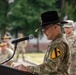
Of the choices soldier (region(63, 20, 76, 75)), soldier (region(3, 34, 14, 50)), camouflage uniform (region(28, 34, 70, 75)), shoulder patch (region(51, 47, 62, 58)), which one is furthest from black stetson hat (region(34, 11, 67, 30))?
soldier (region(3, 34, 14, 50))

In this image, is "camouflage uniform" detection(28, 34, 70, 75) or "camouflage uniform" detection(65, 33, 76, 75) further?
"camouflage uniform" detection(65, 33, 76, 75)

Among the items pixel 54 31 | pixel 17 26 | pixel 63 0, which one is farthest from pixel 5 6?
pixel 54 31

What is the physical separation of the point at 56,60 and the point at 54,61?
3 cm

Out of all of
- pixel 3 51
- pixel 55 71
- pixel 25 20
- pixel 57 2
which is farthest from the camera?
pixel 57 2

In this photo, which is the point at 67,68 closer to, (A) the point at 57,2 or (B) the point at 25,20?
(B) the point at 25,20

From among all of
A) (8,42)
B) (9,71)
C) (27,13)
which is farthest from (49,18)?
(27,13)

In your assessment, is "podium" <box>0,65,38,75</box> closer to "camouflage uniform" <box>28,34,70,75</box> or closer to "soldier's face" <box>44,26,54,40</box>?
"camouflage uniform" <box>28,34,70,75</box>

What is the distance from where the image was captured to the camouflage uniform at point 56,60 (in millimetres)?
4367

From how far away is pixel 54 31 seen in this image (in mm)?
4527

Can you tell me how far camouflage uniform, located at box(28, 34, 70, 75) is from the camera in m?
4.37

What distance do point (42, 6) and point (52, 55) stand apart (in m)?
37.8

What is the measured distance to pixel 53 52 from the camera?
173 inches

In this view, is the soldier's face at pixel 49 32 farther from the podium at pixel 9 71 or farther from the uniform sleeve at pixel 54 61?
the podium at pixel 9 71

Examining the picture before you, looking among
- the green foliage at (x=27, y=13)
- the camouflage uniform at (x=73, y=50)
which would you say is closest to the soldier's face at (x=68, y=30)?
the camouflage uniform at (x=73, y=50)
